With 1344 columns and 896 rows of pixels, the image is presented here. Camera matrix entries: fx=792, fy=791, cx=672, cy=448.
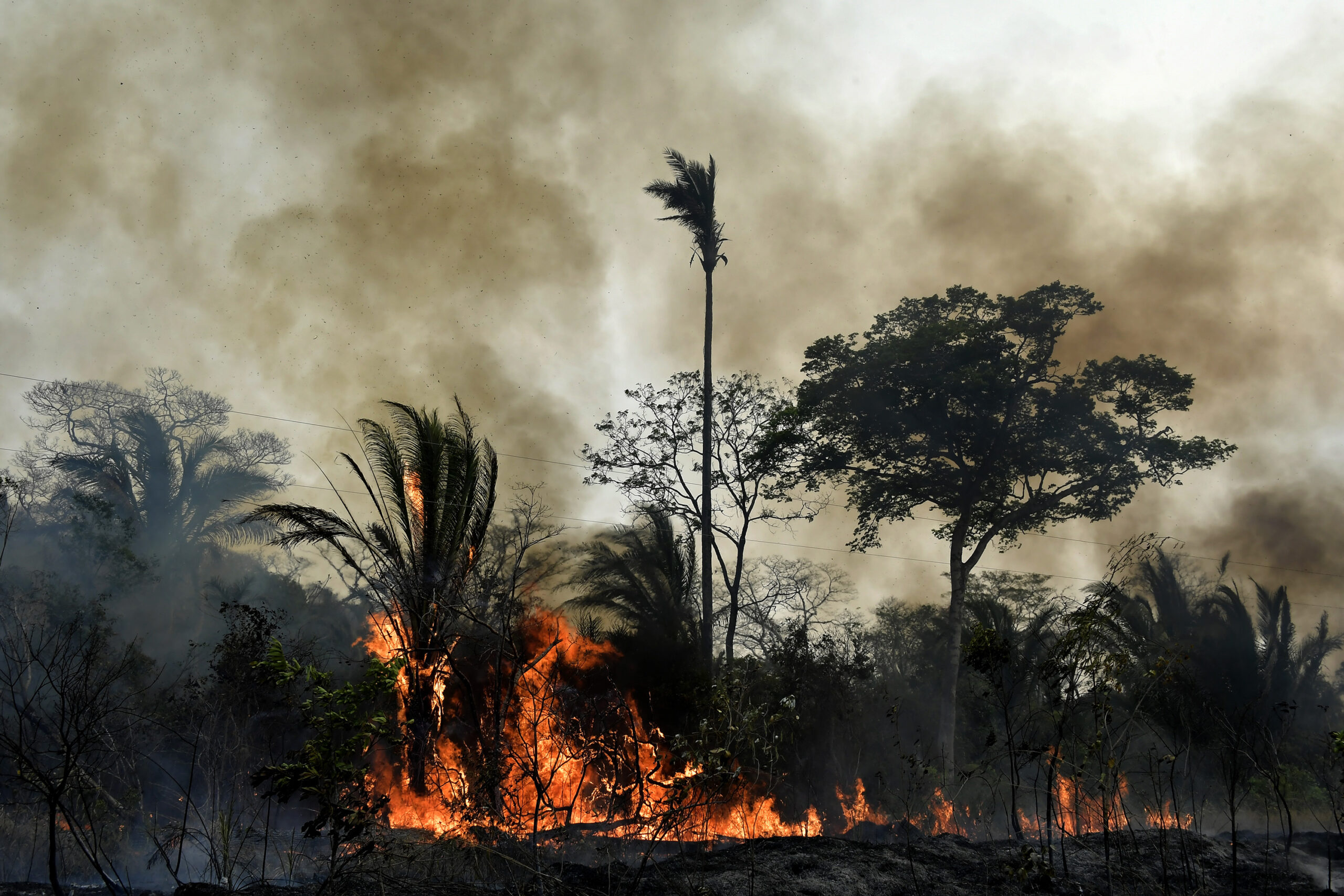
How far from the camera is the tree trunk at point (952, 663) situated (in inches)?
830

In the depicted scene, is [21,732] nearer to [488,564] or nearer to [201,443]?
[488,564]

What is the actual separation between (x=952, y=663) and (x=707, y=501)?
321 inches

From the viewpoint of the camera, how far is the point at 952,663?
22000 millimetres

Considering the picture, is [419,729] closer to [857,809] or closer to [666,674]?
[666,674]

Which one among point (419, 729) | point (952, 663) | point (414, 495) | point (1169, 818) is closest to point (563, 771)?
point (419, 729)

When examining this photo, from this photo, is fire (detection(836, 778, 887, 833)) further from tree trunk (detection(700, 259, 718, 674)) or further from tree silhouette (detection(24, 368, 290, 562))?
tree silhouette (detection(24, 368, 290, 562))

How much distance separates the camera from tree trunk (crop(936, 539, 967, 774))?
830 inches

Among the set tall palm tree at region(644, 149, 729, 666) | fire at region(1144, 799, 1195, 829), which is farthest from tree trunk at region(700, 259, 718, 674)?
fire at region(1144, 799, 1195, 829)

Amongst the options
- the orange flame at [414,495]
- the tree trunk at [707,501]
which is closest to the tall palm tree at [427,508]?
the orange flame at [414,495]

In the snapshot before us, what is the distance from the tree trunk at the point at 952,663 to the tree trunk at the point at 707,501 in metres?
6.46

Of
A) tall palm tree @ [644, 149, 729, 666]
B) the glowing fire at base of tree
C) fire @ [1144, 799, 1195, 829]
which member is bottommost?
fire @ [1144, 799, 1195, 829]

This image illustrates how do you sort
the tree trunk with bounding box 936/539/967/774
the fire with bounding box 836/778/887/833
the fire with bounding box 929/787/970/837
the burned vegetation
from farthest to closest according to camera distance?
1. the tree trunk with bounding box 936/539/967/774
2. the fire with bounding box 836/778/887/833
3. the fire with bounding box 929/787/970/837
4. the burned vegetation

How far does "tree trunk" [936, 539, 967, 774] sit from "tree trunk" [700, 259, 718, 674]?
21.2 feet

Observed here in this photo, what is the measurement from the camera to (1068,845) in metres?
12.7
